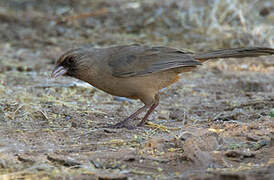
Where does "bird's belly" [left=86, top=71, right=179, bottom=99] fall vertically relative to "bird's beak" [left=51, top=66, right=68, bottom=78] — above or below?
below

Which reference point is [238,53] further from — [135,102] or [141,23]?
[141,23]

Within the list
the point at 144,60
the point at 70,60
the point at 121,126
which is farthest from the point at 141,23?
the point at 121,126

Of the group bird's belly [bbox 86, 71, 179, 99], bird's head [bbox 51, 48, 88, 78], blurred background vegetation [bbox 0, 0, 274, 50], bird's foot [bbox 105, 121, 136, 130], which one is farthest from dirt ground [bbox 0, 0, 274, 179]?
bird's head [bbox 51, 48, 88, 78]

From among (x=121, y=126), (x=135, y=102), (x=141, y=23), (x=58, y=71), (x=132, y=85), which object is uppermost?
(x=141, y=23)

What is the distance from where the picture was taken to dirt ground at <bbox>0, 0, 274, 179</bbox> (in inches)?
149

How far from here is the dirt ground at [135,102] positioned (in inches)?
149

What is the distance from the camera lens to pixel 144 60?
5.64 m

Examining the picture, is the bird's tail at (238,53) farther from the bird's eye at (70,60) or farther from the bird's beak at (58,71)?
the bird's beak at (58,71)

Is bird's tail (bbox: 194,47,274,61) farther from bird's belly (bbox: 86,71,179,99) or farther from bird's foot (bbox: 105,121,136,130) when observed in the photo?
bird's foot (bbox: 105,121,136,130)

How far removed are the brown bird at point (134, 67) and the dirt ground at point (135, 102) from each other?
1.46 feet

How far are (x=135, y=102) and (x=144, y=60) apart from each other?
1.37 meters

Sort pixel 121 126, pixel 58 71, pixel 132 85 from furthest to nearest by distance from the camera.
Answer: pixel 58 71 < pixel 132 85 < pixel 121 126

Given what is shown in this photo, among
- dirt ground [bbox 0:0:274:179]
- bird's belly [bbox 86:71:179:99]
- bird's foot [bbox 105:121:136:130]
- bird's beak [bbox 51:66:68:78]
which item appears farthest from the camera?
bird's beak [bbox 51:66:68:78]

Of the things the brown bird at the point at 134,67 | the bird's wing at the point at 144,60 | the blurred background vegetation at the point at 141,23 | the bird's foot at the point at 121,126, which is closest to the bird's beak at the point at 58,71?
the brown bird at the point at 134,67
